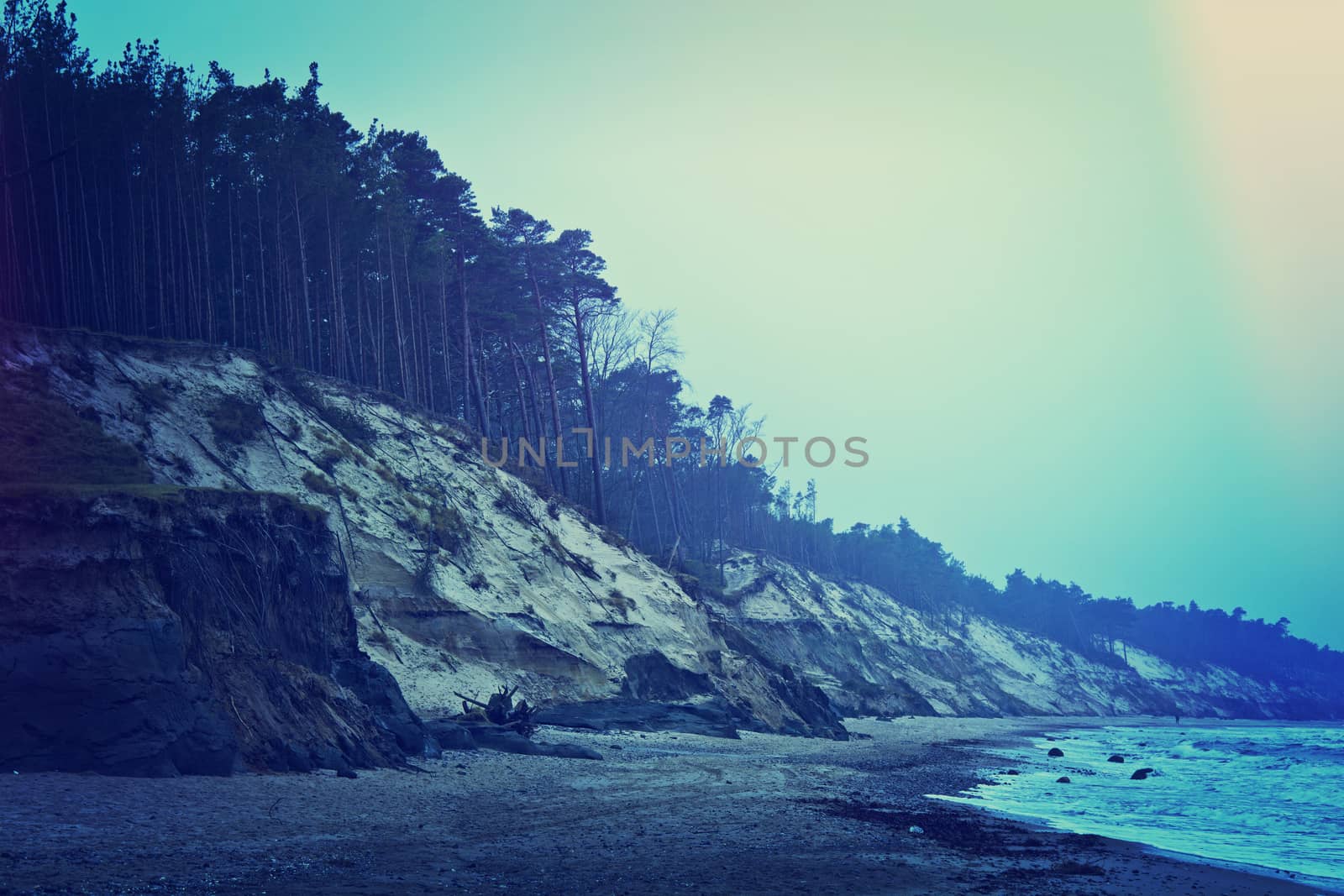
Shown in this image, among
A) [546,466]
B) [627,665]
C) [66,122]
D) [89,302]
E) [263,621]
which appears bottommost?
[627,665]

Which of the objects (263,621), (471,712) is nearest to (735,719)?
(471,712)

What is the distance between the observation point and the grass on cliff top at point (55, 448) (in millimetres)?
19172

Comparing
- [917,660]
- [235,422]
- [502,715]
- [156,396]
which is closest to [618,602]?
[502,715]

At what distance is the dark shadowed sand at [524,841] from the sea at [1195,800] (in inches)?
89.2

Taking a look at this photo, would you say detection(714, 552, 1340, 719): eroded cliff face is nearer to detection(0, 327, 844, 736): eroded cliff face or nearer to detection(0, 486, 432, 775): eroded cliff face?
detection(0, 327, 844, 736): eroded cliff face

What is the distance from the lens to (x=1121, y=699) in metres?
117

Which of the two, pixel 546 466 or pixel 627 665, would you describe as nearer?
pixel 627 665

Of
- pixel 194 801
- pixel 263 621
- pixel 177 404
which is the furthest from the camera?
pixel 177 404

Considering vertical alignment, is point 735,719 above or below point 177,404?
below

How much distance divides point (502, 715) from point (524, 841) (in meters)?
12.0

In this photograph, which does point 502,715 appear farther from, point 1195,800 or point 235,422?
point 1195,800

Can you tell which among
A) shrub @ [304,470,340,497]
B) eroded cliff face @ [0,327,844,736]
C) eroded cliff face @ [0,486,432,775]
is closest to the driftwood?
eroded cliff face @ [0,327,844,736]

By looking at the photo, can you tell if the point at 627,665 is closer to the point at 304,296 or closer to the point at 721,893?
the point at 304,296

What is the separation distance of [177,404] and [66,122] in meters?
12.0
